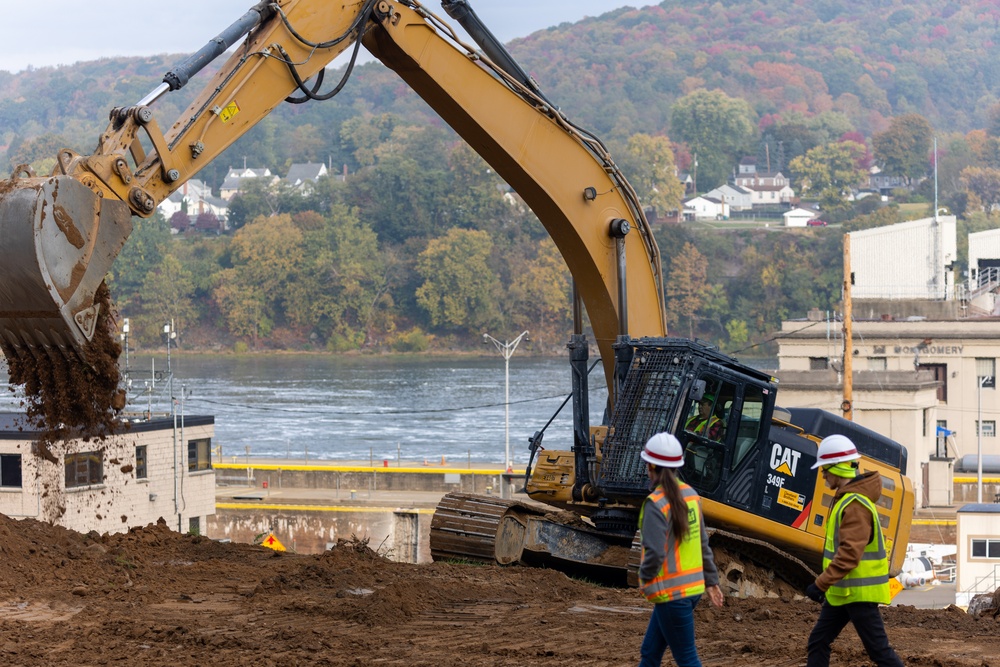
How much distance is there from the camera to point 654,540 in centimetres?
724

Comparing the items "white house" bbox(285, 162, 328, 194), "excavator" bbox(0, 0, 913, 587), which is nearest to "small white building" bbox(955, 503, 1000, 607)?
"excavator" bbox(0, 0, 913, 587)

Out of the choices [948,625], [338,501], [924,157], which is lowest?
[338,501]

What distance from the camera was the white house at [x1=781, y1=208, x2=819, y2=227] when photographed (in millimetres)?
149125

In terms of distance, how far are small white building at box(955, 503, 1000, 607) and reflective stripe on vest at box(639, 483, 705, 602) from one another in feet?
62.1

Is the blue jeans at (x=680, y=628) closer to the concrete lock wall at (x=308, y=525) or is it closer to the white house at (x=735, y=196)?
the concrete lock wall at (x=308, y=525)

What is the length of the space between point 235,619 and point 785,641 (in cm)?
382

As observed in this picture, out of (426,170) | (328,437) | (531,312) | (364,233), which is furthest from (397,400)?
(426,170)

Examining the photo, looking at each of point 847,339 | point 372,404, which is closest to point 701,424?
point 847,339

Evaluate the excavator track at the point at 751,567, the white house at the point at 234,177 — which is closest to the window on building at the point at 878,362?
the excavator track at the point at 751,567

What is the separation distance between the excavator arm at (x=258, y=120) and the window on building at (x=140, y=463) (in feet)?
60.5

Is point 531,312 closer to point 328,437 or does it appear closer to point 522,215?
point 522,215

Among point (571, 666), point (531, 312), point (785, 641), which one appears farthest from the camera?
point (531, 312)

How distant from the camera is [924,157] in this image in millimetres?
182375

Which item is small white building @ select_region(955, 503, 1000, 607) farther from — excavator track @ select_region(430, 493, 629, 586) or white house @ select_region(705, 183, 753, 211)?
white house @ select_region(705, 183, 753, 211)
